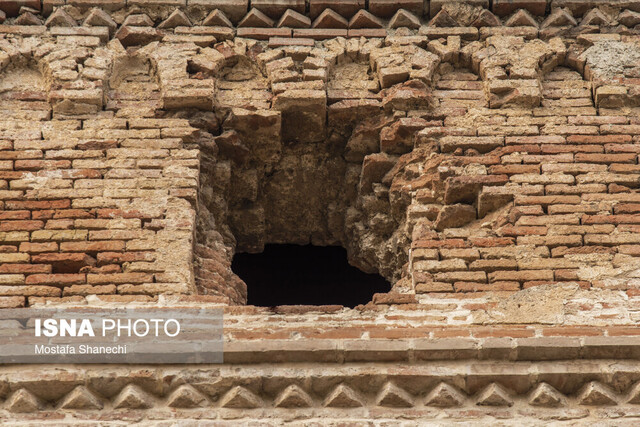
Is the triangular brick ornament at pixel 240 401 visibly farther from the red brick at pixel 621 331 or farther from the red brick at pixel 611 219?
the red brick at pixel 611 219

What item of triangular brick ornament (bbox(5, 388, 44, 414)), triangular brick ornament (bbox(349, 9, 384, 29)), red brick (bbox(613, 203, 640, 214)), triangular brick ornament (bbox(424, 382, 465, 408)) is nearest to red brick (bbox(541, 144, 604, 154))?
red brick (bbox(613, 203, 640, 214))

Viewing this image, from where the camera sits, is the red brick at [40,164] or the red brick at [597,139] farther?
the red brick at [597,139]

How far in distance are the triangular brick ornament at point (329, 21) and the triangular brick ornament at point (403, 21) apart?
12.4 inches

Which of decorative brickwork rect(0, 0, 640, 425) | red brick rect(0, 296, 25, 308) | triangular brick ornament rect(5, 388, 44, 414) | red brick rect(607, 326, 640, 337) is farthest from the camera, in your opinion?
red brick rect(0, 296, 25, 308)

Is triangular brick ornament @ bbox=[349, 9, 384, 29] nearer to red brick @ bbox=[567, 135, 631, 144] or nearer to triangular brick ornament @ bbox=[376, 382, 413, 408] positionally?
red brick @ bbox=[567, 135, 631, 144]

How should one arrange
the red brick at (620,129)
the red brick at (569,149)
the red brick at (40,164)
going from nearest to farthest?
the red brick at (40,164) < the red brick at (569,149) < the red brick at (620,129)

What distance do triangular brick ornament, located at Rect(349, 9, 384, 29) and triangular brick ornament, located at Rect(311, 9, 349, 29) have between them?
0.05m

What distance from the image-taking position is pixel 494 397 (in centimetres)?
568

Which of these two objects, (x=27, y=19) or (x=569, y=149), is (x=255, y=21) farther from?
(x=569, y=149)

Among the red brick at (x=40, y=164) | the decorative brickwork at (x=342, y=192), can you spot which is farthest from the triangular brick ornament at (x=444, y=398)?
the red brick at (x=40, y=164)

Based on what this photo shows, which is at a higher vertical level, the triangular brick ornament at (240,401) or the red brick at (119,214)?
the red brick at (119,214)

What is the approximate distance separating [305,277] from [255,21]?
2175 mm

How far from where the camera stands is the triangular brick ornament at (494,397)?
569 cm

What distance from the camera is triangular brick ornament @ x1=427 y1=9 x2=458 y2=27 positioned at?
817 centimetres
